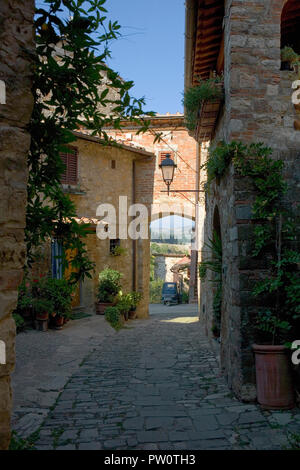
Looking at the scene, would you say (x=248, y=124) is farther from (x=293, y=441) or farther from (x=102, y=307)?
(x=102, y=307)

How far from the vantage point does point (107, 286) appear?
36.6ft

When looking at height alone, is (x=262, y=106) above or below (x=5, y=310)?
above

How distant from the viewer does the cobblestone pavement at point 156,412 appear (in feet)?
10.2

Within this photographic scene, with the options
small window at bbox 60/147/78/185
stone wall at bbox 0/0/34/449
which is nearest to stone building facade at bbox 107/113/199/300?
small window at bbox 60/147/78/185

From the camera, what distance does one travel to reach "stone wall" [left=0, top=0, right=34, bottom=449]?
7.00 ft

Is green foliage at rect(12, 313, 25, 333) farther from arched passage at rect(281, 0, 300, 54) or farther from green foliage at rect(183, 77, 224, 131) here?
arched passage at rect(281, 0, 300, 54)

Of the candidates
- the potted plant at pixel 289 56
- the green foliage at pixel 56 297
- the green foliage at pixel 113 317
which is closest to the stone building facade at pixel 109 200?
the green foliage at pixel 113 317

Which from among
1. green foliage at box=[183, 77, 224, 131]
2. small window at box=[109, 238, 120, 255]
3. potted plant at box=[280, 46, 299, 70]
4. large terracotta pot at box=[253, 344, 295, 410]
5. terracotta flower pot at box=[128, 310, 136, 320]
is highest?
potted plant at box=[280, 46, 299, 70]

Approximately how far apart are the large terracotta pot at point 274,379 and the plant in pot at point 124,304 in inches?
291

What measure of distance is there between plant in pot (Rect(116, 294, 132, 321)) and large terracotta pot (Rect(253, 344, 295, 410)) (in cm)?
738

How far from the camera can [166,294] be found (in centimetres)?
2466
